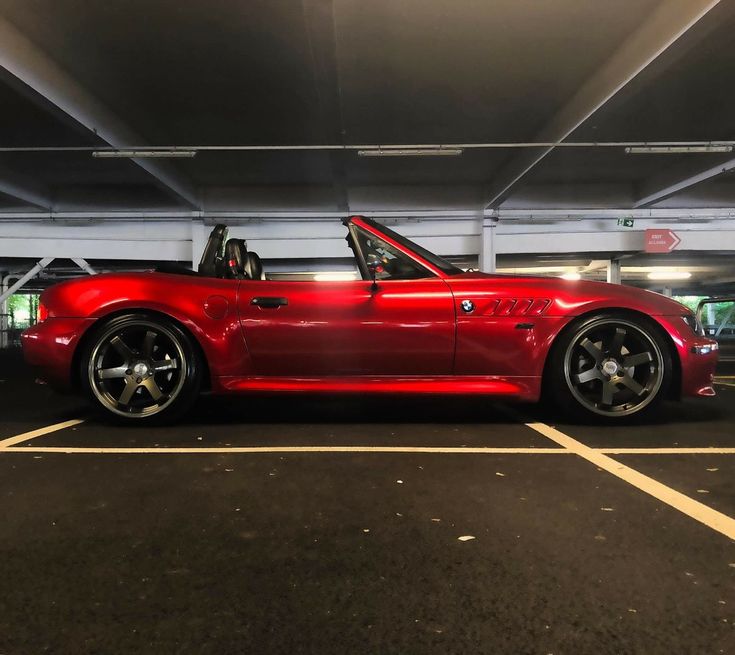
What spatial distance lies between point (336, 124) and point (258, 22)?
9.78 feet

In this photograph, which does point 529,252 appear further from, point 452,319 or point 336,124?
point 452,319

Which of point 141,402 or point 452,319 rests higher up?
point 452,319

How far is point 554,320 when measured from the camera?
3311 millimetres

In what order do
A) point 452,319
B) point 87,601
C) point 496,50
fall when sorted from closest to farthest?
point 87,601 → point 452,319 → point 496,50

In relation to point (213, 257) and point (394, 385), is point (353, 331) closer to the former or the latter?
point (394, 385)

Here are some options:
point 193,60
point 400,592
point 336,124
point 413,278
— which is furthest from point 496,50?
point 400,592

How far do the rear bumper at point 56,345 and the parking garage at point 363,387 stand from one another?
11 cm

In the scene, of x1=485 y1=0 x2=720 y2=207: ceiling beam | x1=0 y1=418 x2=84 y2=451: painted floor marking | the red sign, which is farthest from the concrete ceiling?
x1=0 y1=418 x2=84 y2=451: painted floor marking

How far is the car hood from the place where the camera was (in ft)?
10.9

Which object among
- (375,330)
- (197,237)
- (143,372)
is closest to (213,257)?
(143,372)

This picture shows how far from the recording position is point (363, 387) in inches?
131

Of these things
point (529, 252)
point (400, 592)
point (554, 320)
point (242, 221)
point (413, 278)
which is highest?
point (242, 221)

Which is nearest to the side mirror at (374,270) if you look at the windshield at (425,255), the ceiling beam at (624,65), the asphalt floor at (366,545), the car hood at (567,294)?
the windshield at (425,255)

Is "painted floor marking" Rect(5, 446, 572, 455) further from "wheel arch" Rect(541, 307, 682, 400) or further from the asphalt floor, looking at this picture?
"wheel arch" Rect(541, 307, 682, 400)
